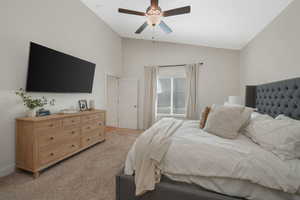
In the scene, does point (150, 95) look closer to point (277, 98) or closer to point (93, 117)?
point (93, 117)

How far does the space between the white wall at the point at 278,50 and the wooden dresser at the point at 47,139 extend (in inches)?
142

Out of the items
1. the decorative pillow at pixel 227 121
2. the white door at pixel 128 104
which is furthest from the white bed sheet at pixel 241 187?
the white door at pixel 128 104

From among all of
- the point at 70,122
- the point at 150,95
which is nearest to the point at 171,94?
the point at 150,95

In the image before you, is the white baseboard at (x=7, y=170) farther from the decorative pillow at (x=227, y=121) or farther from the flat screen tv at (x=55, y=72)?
the decorative pillow at (x=227, y=121)

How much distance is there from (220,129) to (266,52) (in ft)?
6.52

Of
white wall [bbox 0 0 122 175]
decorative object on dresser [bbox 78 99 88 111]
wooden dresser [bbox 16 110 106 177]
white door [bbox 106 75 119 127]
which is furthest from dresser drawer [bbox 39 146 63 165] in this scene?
white door [bbox 106 75 119 127]

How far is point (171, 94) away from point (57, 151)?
A: 351cm

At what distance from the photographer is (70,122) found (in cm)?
249

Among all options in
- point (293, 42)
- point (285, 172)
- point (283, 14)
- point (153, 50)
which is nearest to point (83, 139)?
point (285, 172)

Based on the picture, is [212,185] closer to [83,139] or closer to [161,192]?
[161,192]

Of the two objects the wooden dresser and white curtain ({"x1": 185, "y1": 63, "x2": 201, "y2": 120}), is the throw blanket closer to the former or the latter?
the wooden dresser

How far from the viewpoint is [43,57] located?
7.54 feet

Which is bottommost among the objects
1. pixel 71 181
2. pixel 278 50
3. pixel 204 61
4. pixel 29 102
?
pixel 71 181

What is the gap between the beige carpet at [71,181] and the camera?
64.3 inches
